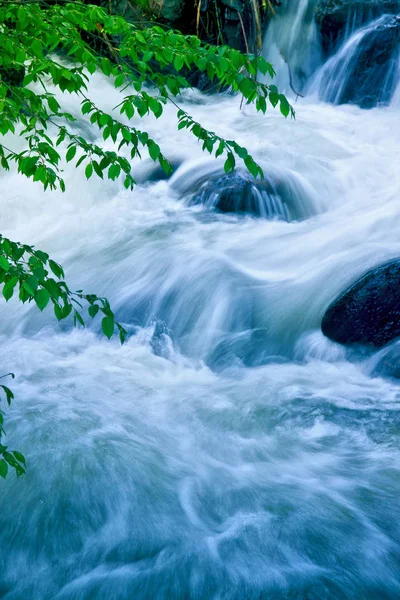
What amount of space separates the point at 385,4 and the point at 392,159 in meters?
3.13

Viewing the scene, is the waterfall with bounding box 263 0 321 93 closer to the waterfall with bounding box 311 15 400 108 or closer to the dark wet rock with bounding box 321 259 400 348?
the waterfall with bounding box 311 15 400 108

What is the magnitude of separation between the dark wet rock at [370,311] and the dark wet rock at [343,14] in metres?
6.34

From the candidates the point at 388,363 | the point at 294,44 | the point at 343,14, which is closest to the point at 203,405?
the point at 388,363

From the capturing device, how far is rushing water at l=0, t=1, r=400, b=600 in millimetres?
2990

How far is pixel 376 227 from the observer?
6.48 m

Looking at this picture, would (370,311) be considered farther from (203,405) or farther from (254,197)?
(254,197)

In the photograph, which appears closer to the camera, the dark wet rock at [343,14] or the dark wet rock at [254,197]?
the dark wet rock at [254,197]

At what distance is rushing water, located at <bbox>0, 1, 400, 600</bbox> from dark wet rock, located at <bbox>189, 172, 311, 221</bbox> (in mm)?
119

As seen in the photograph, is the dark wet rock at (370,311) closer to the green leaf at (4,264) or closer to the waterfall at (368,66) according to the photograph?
the green leaf at (4,264)

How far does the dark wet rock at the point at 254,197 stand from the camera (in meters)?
7.25

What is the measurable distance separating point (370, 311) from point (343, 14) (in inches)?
270

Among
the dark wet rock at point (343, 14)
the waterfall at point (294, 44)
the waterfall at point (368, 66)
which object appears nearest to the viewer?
the waterfall at point (368, 66)

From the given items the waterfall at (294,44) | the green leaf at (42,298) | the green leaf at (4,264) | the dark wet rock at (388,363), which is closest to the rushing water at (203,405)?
the dark wet rock at (388,363)

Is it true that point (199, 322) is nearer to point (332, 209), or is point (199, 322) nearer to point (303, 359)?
point (303, 359)
